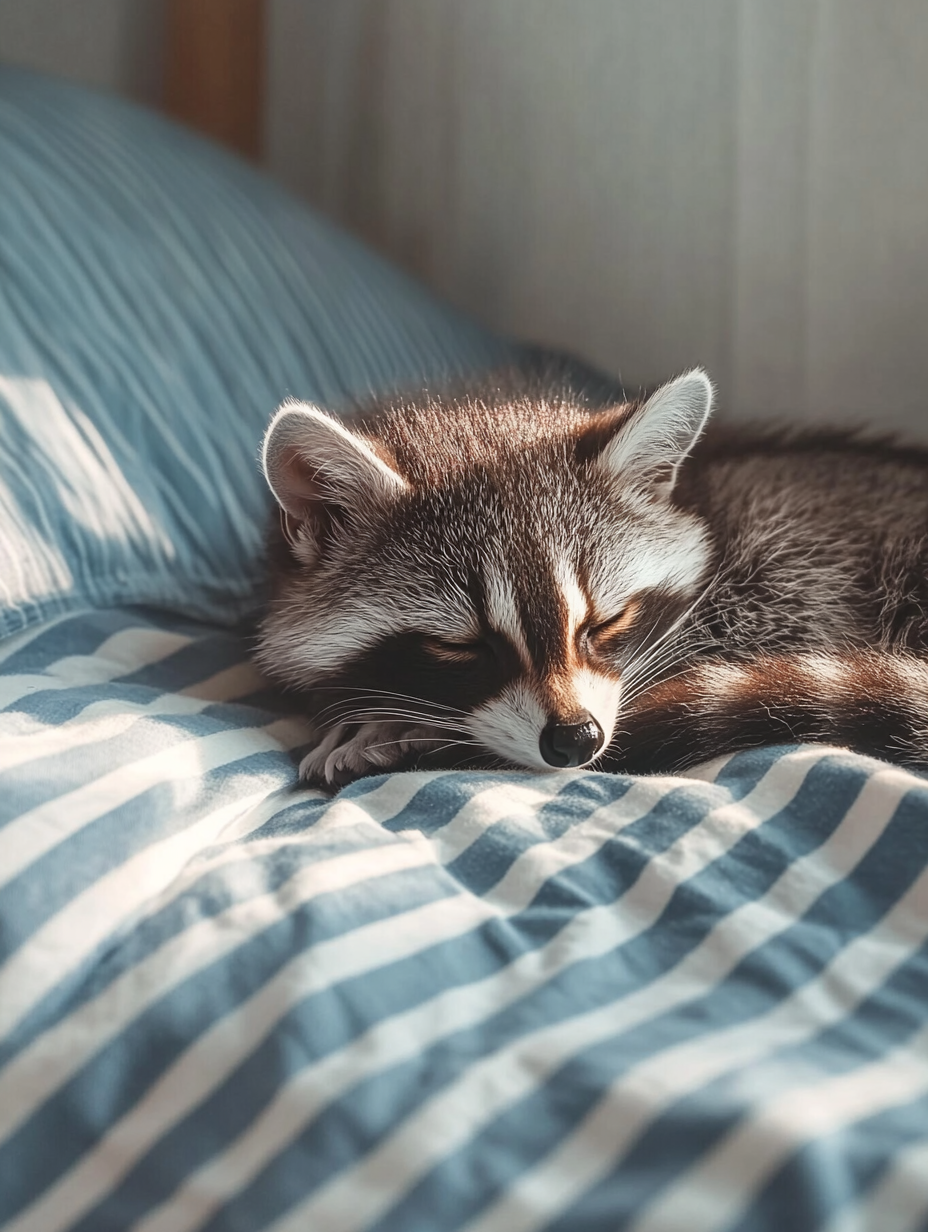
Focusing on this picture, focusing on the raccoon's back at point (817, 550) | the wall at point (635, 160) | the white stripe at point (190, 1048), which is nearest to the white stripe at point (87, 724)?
the white stripe at point (190, 1048)

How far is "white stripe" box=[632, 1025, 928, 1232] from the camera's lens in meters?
0.63

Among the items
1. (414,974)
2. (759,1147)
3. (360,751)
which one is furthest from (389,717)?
(759,1147)

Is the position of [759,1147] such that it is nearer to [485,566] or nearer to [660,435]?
[485,566]

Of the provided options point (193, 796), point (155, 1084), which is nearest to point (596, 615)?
point (193, 796)

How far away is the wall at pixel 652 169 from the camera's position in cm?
221

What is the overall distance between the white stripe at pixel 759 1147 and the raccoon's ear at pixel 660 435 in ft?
2.87

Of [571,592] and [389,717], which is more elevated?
[571,592]

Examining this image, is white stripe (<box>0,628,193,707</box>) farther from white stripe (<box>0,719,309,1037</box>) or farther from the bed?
white stripe (<box>0,719,309,1037</box>)

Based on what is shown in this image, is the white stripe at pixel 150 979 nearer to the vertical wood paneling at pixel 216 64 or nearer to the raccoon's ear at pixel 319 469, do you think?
the raccoon's ear at pixel 319 469

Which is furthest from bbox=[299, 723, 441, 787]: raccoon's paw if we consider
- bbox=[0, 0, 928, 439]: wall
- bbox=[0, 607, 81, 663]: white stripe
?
bbox=[0, 0, 928, 439]: wall

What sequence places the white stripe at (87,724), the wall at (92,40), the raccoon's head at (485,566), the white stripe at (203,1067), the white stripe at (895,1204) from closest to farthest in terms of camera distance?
the white stripe at (895,1204) < the white stripe at (203,1067) < the white stripe at (87,724) < the raccoon's head at (485,566) < the wall at (92,40)

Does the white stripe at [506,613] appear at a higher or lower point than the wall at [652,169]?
lower

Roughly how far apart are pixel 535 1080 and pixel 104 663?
82cm

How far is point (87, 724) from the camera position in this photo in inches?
43.9
